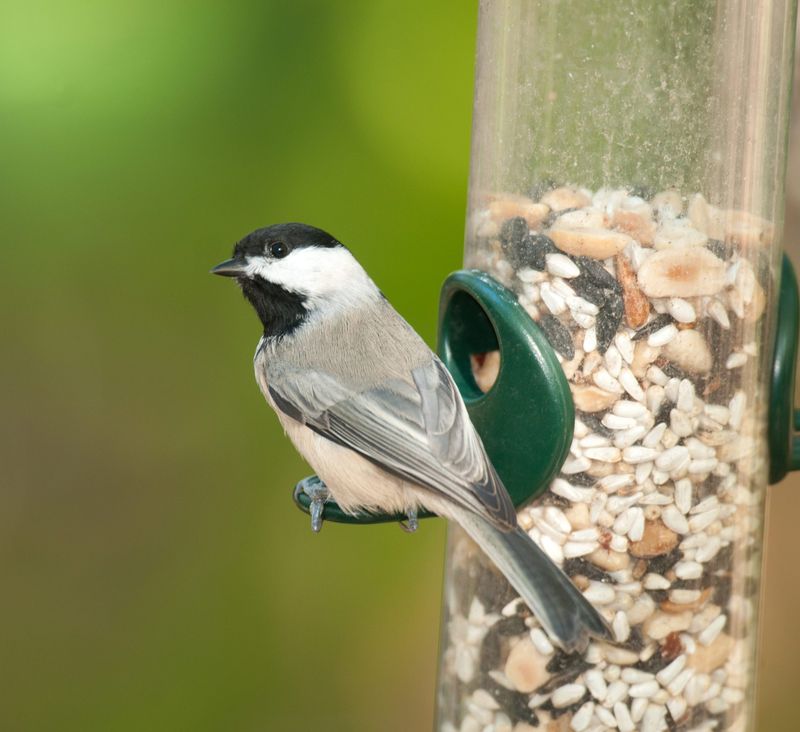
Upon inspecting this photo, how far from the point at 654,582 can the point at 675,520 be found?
0.37 feet

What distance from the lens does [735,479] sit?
219 centimetres

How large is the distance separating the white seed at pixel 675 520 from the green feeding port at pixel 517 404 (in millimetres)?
204

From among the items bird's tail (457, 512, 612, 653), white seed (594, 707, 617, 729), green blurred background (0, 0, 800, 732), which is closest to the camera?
bird's tail (457, 512, 612, 653)

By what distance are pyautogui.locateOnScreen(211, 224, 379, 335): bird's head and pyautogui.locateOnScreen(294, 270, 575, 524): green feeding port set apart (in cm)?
24

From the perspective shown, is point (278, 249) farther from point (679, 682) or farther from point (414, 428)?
point (679, 682)

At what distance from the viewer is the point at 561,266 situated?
217 centimetres

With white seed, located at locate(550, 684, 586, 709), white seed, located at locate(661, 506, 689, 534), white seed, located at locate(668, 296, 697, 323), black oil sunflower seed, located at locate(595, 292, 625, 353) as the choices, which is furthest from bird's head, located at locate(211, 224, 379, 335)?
white seed, located at locate(550, 684, 586, 709)

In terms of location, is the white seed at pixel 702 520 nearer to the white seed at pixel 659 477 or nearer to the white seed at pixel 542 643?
the white seed at pixel 659 477

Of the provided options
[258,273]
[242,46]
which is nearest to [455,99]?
[242,46]

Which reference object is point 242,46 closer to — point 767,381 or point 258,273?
point 258,273

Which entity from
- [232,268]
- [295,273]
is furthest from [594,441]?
[232,268]

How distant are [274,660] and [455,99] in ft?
5.60

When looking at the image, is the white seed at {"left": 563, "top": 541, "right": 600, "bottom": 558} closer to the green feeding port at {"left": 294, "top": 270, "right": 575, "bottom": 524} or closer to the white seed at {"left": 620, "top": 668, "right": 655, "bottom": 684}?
the green feeding port at {"left": 294, "top": 270, "right": 575, "bottom": 524}

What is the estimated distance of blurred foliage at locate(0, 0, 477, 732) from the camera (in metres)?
3.20
